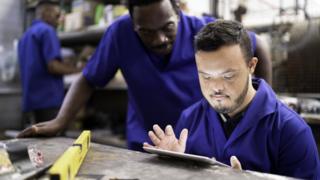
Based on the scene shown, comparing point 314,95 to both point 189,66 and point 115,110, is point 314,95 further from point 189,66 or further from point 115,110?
point 115,110

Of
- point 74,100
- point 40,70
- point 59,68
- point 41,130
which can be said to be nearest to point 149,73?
point 74,100

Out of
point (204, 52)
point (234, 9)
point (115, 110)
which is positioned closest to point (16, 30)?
point (115, 110)

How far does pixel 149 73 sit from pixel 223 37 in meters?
0.52

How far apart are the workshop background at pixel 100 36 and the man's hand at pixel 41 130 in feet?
3.04

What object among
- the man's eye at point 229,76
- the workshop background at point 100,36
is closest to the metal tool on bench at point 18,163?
the man's eye at point 229,76

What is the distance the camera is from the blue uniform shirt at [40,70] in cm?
257

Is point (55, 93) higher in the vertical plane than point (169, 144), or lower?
lower

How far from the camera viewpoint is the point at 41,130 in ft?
4.09

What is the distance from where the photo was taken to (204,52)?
3.13ft

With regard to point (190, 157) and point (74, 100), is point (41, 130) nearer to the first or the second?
point (74, 100)

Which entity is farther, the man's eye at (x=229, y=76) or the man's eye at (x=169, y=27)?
the man's eye at (x=169, y=27)

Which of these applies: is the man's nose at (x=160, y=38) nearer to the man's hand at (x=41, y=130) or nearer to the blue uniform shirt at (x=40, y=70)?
the man's hand at (x=41, y=130)

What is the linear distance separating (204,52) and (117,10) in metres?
1.80

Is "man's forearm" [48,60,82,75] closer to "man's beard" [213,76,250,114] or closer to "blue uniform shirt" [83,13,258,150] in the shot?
"blue uniform shirt" [83,13,258,150]
